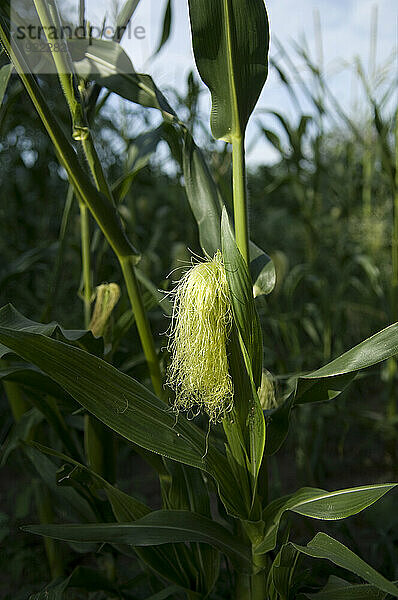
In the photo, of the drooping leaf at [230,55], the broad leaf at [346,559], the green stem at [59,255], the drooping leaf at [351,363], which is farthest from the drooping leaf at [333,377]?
the green stem at [59,255]

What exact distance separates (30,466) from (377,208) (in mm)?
1218

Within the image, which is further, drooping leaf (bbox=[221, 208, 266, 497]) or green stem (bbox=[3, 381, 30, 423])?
green stem (bbox=[3, 381, 30, 423])

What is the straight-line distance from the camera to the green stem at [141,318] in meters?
0.62

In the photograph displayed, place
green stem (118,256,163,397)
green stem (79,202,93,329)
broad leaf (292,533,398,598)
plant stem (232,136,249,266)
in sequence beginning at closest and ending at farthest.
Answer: broad leaf (292,533,398,598) → plant stem (232,136,249,266) → green stem (118,256,163,397) → green stem (79,202,93,329)

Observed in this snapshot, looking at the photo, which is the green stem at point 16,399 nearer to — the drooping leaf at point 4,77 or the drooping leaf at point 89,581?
the drooping leaf at point 89,581

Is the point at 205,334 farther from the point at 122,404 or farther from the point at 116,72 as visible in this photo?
the point at 116,72

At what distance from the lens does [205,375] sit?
19.8 inches

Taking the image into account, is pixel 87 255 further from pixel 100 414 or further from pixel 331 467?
pixel 331 467

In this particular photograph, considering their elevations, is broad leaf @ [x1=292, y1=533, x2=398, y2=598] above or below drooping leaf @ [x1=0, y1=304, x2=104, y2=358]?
below

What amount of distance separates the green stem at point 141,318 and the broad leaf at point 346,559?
26 centimetres

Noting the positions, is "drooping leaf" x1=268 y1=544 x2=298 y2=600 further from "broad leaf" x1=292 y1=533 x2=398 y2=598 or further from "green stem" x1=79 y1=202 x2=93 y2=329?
"green stem" x1=79 y1=202 x2=93 y2=329

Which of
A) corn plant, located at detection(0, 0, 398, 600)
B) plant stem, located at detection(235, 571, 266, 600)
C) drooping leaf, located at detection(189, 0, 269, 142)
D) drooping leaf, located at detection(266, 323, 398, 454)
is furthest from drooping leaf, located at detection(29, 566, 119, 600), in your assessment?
drooping leaf, located at detection(189, 0, 269, 142)

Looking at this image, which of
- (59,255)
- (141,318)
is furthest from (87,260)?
(141,318)

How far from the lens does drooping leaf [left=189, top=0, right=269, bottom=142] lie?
486 millimetres
